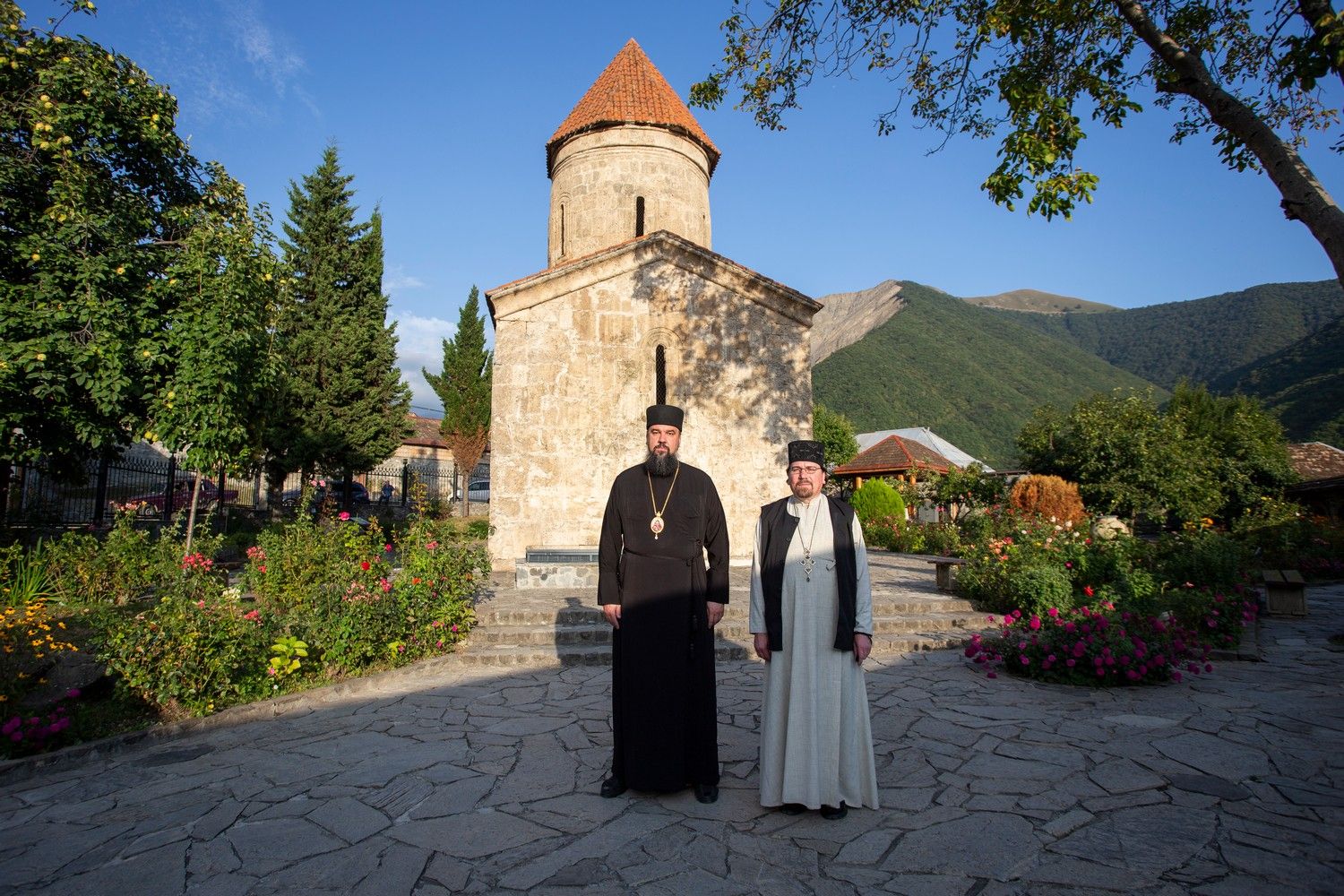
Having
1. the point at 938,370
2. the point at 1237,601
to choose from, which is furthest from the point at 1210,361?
the point at 1237,601

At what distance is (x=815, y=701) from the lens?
338cm

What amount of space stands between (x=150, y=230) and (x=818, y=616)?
34.7 ft

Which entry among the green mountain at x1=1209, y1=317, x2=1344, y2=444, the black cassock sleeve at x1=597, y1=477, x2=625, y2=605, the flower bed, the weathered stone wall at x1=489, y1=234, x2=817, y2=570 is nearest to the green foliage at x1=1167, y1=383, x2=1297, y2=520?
the green mountain at x1=1209, y1=317, x2=1344, y2=444

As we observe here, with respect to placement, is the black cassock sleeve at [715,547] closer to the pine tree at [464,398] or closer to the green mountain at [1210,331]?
the pine tree at [464,398]

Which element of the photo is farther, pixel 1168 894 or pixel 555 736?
pixel 555 736

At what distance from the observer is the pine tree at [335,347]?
17.1 metres

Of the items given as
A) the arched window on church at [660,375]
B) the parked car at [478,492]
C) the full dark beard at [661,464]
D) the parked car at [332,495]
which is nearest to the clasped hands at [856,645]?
the full dark beard at [661,464]

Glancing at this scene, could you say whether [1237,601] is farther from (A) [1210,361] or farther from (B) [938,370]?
(A) [1210,361]

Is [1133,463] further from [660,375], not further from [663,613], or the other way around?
[663,613]

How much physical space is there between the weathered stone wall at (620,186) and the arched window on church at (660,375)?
3756 millimetres

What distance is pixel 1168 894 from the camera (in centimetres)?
260

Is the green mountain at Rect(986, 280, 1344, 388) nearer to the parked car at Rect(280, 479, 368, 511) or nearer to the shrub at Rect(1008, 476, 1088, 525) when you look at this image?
the shrub at Rect(1008, 476, 1088, 525)

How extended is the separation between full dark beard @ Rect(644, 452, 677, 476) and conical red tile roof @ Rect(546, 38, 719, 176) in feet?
38.7

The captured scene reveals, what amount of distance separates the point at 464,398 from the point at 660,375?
19692 millimetres
